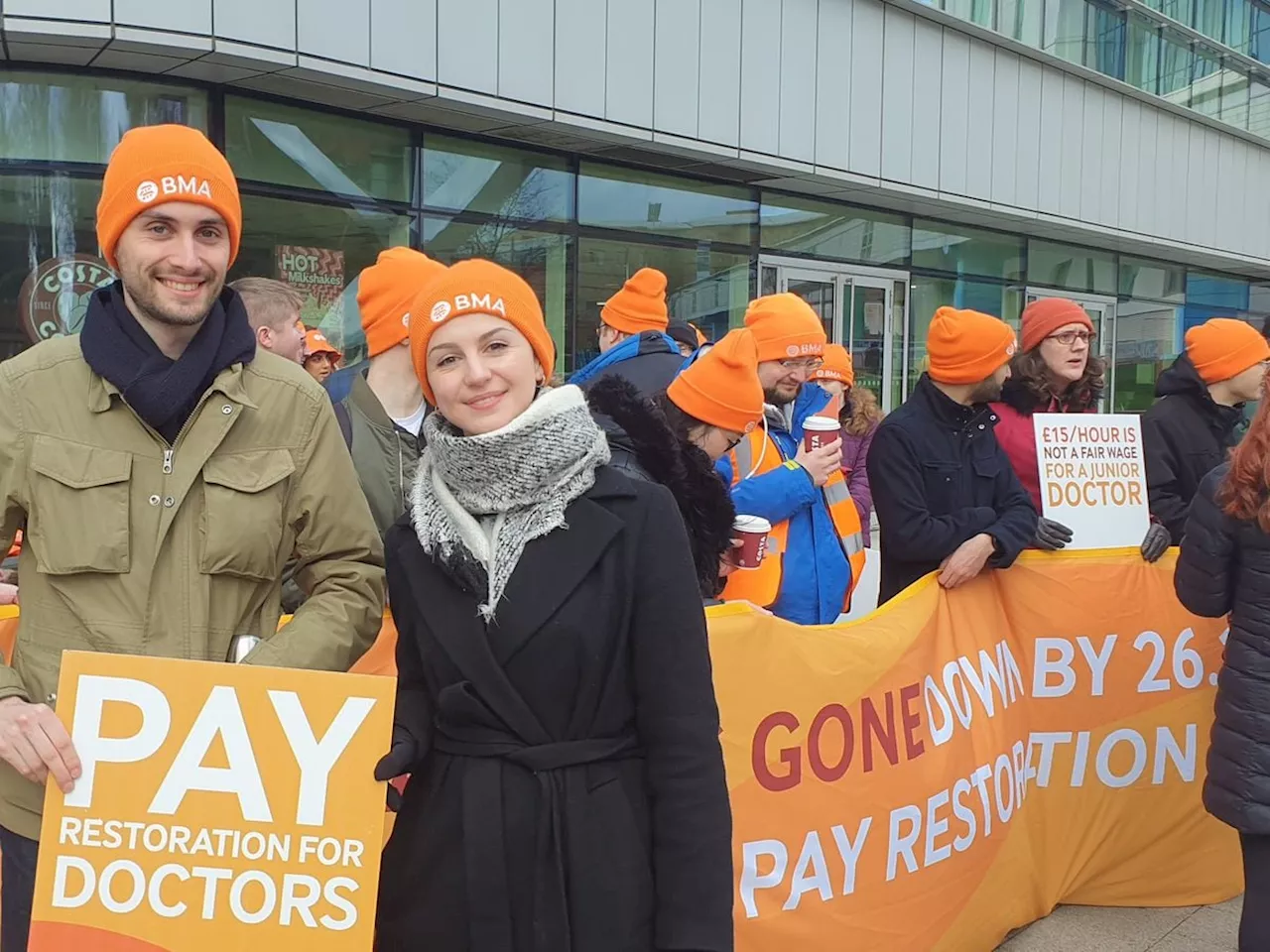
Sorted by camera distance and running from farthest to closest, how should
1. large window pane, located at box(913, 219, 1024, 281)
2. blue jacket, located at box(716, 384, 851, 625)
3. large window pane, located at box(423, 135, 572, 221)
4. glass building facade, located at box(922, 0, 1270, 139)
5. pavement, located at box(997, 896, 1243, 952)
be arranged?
1. large window pane, located at box(913, 219, 1024, 281)
2. glass building facade, located at box(922, 0, 1270, 139)
3. large window pane, located at box(423, 135, 572, 221)
4. blue jacket, located at box(716, 384, 851, 625)
5. pavement, located at box(997, 896, 1243, 952)

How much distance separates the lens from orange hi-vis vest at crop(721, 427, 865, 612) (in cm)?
385

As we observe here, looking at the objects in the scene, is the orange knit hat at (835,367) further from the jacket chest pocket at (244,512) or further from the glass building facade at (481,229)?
the jacket chest pocket at (244,512)

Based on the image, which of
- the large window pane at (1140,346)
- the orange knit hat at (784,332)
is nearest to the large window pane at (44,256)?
the orange knit hat at (784,332)

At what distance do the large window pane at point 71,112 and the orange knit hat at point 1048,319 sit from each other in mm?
6050

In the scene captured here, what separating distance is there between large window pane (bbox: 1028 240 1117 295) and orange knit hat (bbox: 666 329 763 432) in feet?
44.2

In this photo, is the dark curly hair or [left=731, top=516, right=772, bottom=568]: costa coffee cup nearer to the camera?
[left=731, top=516, right=772, bottom=568]: costa coffee cup

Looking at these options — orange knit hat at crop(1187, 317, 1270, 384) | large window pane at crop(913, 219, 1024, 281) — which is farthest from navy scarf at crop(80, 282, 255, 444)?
large window pane at crop(913, 219, 1024, 281)

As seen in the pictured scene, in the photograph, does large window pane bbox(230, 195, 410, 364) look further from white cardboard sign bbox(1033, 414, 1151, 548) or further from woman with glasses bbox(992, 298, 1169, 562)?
white cardboard sign bbox(1033, 414, 1151, 548)

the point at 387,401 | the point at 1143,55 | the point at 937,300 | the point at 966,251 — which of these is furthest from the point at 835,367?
the point at 1143,55

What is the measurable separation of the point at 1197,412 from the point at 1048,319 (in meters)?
0.74

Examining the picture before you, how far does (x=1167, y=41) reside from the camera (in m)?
15.9

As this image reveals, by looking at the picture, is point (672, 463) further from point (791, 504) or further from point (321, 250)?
point (321, 250)

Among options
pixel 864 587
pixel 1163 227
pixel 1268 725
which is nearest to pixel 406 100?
pixel 864 587

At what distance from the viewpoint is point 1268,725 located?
3.02 meters
